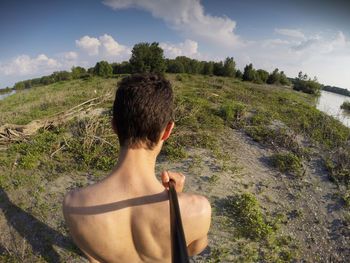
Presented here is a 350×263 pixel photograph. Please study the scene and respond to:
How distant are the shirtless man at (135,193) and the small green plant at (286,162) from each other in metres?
4.87

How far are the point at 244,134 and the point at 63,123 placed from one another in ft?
25.0

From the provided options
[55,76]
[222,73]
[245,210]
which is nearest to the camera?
[245,210]

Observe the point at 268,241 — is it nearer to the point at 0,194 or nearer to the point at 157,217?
the point at 157,217

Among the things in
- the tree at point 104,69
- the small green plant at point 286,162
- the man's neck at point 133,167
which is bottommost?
the small green plant at point 286,162

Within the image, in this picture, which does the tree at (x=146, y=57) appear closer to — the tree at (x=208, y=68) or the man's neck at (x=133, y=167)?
the tree at (x=208, y=68)

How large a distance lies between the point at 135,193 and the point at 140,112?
0.56 metres

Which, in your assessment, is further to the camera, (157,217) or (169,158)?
(169,158)

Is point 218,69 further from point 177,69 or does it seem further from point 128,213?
point 128,213

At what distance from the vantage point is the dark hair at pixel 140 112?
1156 mm

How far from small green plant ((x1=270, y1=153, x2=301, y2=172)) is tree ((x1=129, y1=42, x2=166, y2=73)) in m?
25.1

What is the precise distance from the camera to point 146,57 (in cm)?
2725

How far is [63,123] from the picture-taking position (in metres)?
7.24

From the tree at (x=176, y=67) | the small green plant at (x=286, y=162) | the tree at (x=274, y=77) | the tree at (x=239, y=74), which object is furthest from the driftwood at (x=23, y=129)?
the tree at (x=274, y=77)

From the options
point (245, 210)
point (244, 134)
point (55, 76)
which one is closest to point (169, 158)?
point (245, 210)
